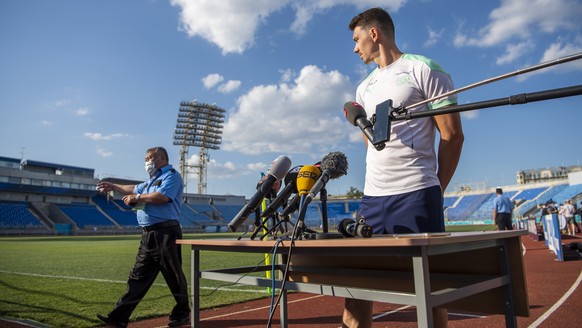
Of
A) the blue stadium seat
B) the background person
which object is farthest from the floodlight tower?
the background person

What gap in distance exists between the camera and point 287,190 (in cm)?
215

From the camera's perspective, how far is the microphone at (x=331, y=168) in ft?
6.29

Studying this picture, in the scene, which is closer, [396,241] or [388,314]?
[396,241]

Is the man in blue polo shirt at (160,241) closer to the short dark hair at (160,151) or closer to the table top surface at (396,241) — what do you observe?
the short dark hair at (160,151)

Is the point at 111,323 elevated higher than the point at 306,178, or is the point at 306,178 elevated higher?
the point at 306,178

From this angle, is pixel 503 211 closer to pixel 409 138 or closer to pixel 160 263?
pixel 160 263

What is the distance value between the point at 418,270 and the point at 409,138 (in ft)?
3.19

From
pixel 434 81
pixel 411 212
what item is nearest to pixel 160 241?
pixel 411 212

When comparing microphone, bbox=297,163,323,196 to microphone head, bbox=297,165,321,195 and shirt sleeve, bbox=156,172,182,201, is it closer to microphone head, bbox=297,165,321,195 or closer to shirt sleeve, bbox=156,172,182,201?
microphone head, bbox=297,165,321,195

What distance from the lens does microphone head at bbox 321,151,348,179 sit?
6.64ft

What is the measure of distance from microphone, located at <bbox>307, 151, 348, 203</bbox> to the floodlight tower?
6684 centimetres

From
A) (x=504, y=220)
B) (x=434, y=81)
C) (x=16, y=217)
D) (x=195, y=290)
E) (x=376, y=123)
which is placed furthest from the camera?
(x=16, y=217)

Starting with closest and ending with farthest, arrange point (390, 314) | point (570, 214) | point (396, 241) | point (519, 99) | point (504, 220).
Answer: point (519, 99)
point (396, 241)
point (390, 314)
point (504, 220)
point (570, 214)

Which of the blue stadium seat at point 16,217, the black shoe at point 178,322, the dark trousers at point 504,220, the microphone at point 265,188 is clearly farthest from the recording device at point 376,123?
the blue stadium seat at point 16,217
